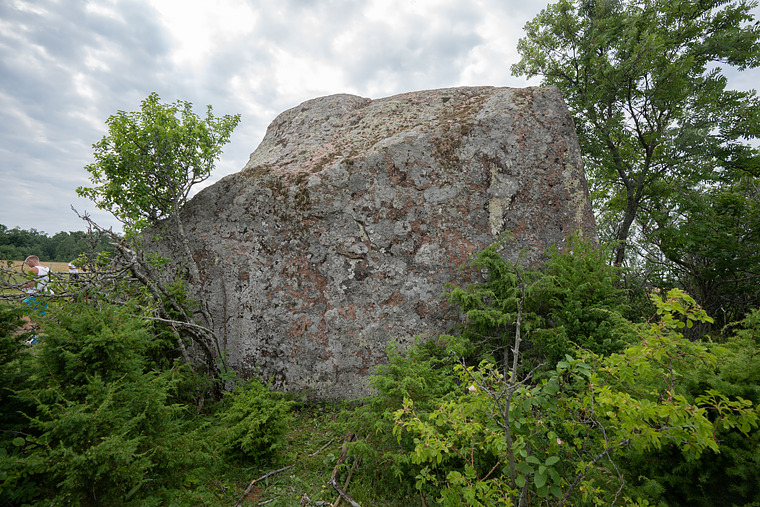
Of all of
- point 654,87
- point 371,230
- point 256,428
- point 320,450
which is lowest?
point 320,450

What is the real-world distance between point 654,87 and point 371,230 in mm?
7277

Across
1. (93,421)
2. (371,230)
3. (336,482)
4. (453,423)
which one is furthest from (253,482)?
(371,230)

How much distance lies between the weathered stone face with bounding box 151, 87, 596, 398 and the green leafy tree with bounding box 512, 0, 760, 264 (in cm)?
353

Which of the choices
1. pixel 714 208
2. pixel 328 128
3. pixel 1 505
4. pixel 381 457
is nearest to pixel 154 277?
pixel 1 505

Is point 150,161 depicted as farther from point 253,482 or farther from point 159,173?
point 253,482

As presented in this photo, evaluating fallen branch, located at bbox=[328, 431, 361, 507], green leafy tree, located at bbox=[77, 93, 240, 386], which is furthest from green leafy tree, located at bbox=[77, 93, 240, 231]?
fallen branch, located at bbox=[328, 431, 361, 507]

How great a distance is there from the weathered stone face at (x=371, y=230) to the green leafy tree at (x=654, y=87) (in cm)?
353

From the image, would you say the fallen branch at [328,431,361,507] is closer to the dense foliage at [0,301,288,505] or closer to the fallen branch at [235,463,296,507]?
the fallen branch at [235,463,296,507]

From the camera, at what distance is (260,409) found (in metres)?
3.68

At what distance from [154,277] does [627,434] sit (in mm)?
5040

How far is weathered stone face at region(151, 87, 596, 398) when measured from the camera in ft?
16.0

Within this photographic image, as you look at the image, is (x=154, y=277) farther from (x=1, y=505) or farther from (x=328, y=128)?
(x=328, y=128)

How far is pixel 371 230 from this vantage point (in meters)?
5.16

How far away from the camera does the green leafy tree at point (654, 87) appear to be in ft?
23.4
